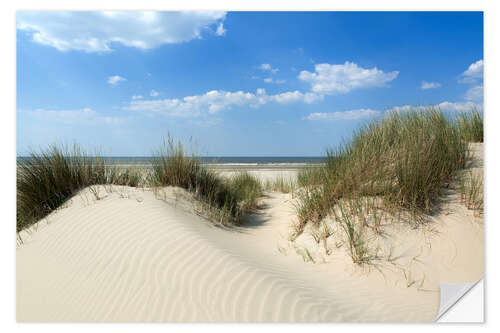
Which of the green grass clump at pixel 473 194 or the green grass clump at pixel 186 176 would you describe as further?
the green grass clump at pixel 186 176

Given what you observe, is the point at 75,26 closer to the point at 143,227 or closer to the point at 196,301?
the point at 143,227

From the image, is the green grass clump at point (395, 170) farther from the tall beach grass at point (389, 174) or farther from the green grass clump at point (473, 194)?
the green grass clump at point (473, 194)

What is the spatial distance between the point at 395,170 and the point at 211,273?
231 centimetres

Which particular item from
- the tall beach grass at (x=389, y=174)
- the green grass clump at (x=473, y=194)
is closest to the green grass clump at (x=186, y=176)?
the tall beach grass at (x=389, y=174)

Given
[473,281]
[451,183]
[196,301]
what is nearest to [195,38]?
[196,301]

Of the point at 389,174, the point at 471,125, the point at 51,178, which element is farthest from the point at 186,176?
the point at 471,125

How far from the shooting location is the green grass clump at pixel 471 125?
4926mm

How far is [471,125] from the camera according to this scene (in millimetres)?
5125

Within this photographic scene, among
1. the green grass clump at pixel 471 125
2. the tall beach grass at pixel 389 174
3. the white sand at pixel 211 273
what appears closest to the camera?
the white sand at pixel 211 273

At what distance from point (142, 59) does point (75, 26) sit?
0.84 m

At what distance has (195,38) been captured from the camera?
363cm

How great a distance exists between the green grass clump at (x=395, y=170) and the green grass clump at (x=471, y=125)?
3.34ft
